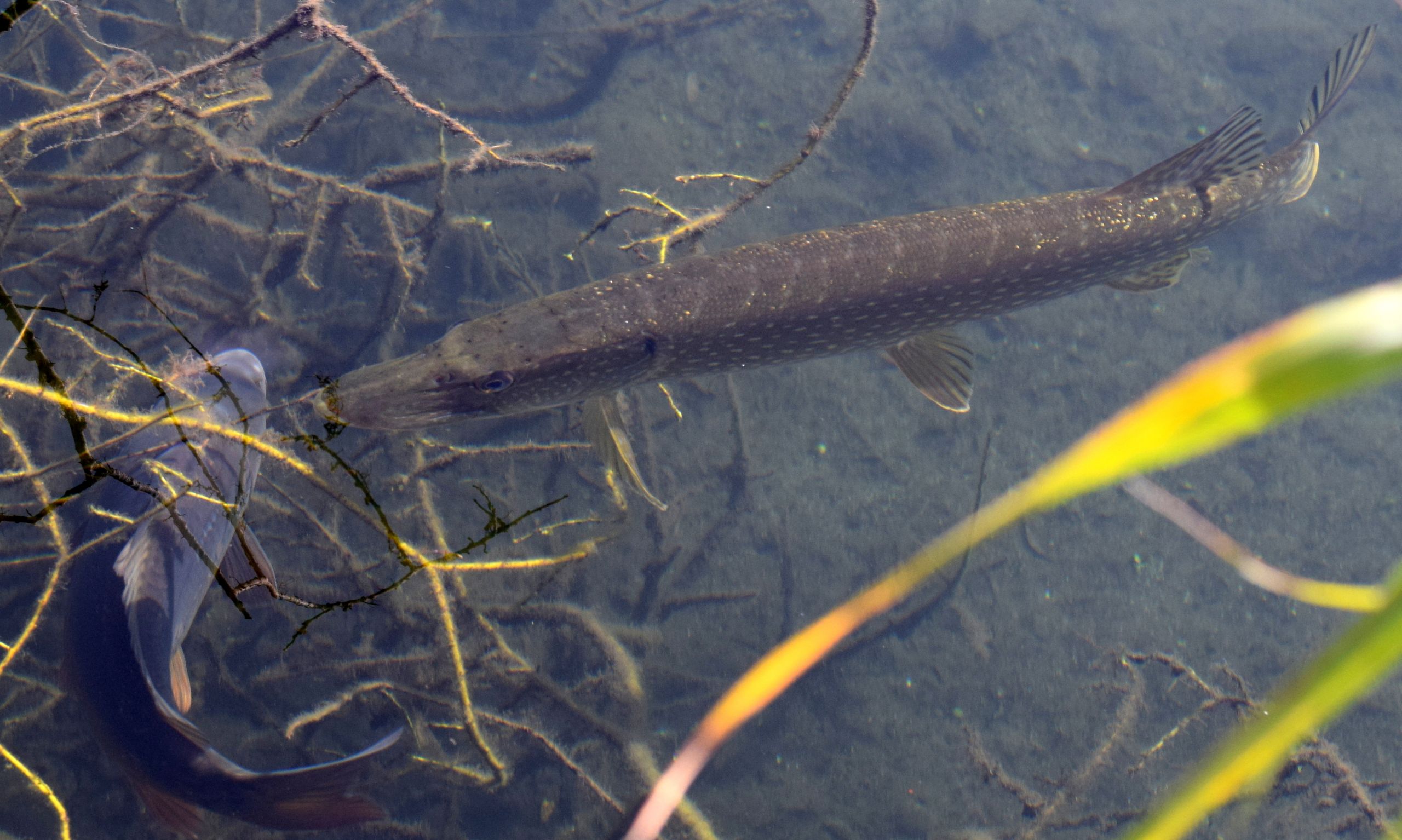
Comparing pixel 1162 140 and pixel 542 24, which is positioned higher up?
pixel 1162 140

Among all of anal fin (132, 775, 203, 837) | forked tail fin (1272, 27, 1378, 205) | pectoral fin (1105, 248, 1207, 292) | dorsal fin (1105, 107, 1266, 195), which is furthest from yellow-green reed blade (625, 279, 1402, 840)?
forked tail fin (1272, 27, 1378, 205)

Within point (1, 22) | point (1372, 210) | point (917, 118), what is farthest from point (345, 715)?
point (1372, 210)

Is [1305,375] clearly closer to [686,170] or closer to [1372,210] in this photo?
[686,170]

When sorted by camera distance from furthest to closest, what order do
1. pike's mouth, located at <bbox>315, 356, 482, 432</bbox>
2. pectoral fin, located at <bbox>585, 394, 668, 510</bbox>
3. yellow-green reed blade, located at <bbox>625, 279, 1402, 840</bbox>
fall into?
pectoral fin, located at <bbox>585, 394, 668, 510</bbox> < pike's mouth, located at <bbox>315, 356, 482, 432</bbox> < yellow-green reed blade, located at <bbox>625, 279, 1402, 840</bbox>

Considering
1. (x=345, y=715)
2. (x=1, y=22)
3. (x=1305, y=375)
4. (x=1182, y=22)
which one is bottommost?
(x=345, y=715)

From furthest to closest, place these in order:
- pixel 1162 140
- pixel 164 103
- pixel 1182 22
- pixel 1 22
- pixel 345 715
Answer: pixel 1182 22
pixel 1162 140
pixel 345 715
pixel 164 103
pixel 1 22

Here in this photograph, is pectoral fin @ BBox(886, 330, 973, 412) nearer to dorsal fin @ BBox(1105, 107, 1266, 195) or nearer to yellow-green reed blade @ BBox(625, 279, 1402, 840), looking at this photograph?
dorsal fin @ BBox(1105, 107, 1266, 195)

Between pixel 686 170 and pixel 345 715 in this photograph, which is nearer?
pixel 345 715
